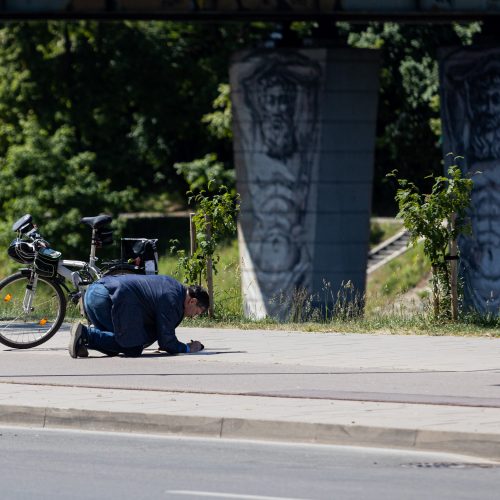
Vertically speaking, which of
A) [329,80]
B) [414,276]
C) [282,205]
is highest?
[329,80]

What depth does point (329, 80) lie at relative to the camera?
26.0m

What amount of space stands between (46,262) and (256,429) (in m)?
5.07

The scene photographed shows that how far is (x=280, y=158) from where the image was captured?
26250 millimetres

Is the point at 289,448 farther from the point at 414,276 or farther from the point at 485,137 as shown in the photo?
the point at 414,276

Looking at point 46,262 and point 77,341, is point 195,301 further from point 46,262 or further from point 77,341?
point 46,262

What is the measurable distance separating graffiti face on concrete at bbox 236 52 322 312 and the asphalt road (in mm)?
17359

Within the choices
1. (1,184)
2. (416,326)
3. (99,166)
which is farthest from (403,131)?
(416,326)

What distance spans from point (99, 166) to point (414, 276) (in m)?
11.9

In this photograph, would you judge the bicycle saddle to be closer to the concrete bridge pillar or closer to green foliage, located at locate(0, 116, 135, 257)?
the concrete bridge pillar

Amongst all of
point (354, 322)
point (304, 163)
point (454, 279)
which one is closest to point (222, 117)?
point (304, 163)

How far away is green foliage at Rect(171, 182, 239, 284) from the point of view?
16719 mm

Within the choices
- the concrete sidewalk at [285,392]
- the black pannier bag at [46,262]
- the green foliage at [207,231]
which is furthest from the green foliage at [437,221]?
the black pannier bag at [46,262]

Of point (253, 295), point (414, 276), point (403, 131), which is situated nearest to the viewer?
point (253, 295)

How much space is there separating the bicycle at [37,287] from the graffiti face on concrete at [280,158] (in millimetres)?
12427
